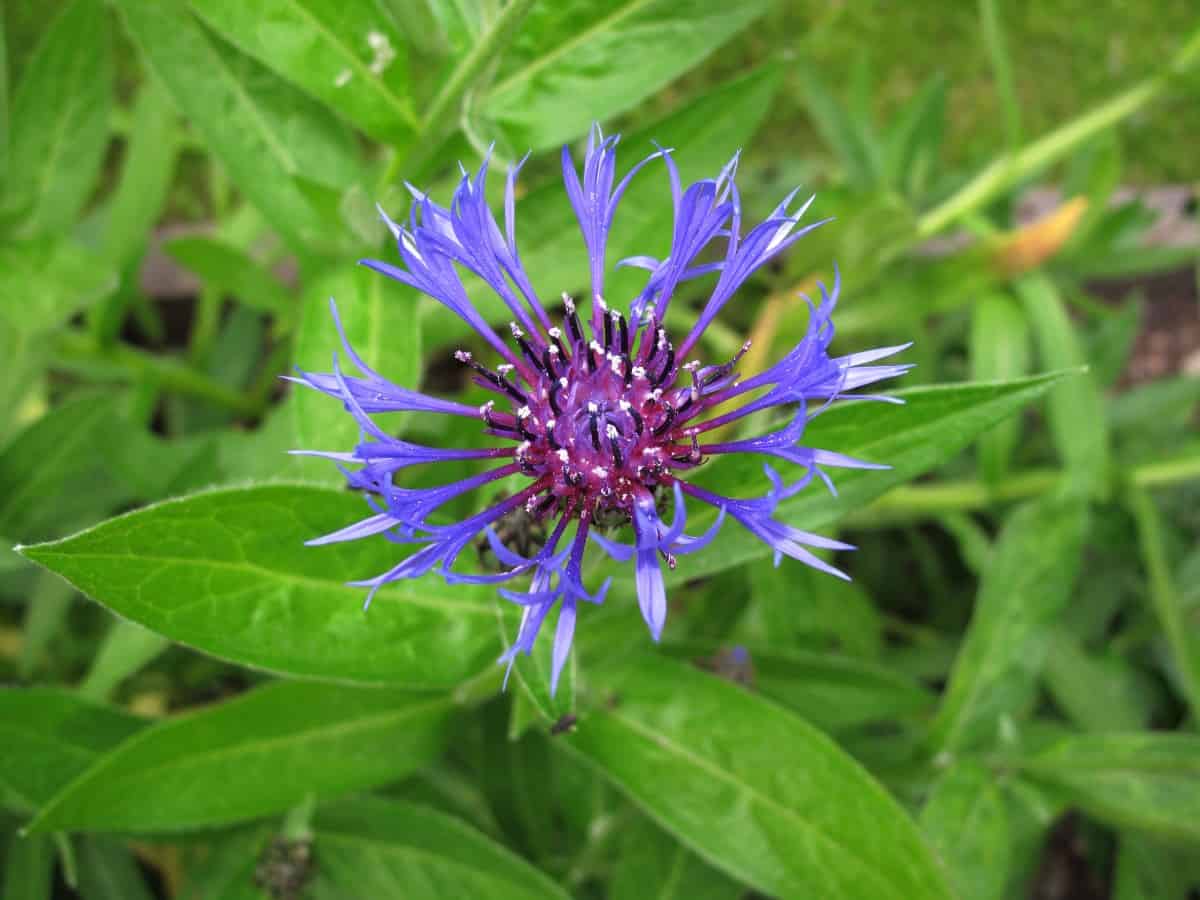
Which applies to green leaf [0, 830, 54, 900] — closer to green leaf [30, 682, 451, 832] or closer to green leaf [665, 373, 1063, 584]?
green leaf [30, 682, 451, 832]

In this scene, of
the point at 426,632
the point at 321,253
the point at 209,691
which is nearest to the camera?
the point at 426,632

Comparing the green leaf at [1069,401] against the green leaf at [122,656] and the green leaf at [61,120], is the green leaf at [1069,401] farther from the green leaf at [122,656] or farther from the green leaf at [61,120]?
the green leaf at [61,120]

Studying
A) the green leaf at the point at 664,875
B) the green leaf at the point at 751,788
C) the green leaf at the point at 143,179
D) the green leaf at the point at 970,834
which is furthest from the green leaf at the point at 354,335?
the green leaf at the point at 970,834

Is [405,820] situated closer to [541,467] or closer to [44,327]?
[541,467]

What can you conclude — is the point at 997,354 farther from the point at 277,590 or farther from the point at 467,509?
the point at 277,590

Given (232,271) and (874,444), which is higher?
(232,271)

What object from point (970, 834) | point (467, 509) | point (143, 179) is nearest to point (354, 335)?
point (467, 509)

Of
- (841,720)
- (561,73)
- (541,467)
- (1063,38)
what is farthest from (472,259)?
(1063,38)
